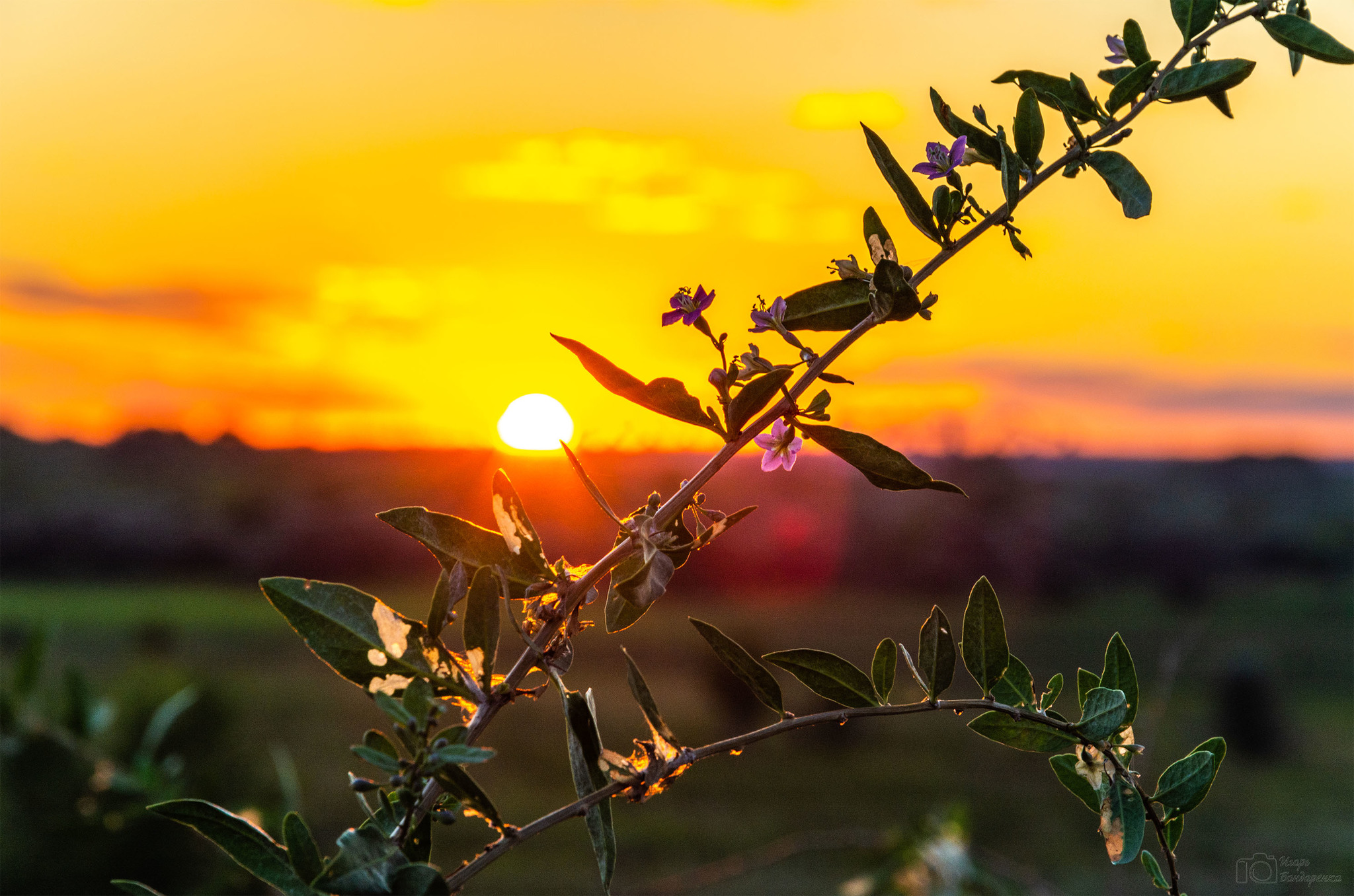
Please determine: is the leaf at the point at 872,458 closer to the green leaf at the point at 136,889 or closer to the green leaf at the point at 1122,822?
the green leaf at the point at 1122,822

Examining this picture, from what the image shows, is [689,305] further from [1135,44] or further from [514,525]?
[1135,44]

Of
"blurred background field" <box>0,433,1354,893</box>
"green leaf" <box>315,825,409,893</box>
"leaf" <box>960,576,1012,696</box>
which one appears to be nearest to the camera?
"green leaf" <box>315,825,409,893</box>

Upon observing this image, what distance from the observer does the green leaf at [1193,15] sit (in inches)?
13.5

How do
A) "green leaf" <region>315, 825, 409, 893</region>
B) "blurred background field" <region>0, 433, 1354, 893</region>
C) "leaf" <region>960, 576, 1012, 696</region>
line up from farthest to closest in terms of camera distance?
1. "blurred background field" <region>0, 433, 1354, 893</region>
2. "leaf" <region>960, 576, 1012, 696</region>
3. "green leaf" <region>315, 825, 409, 893</region>

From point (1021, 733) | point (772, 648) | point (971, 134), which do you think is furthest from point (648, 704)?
point (772, 648)

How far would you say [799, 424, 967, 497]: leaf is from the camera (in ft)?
Result: 0.92

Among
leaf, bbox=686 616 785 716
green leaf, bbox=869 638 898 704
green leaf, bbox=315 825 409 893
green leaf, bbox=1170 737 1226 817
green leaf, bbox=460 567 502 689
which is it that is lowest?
green leaf, bbox=1170 737 1226 817

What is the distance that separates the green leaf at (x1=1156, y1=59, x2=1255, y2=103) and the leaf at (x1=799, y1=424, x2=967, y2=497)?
0.59 ft

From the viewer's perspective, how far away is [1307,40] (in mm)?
330

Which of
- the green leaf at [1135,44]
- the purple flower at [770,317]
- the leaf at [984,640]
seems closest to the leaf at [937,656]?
the leaf at [984,640]

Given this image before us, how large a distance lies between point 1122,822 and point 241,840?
0.93 ft

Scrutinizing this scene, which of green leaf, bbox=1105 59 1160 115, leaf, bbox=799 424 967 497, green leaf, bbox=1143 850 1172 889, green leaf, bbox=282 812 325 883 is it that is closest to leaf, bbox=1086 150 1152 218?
green leaf, bbox=1105 59 1160 115

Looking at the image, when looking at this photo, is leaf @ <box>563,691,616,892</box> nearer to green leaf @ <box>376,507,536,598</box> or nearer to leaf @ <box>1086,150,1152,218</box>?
green leaf @ <box>376,507,536,598</box>

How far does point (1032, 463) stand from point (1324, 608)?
2.39 m
